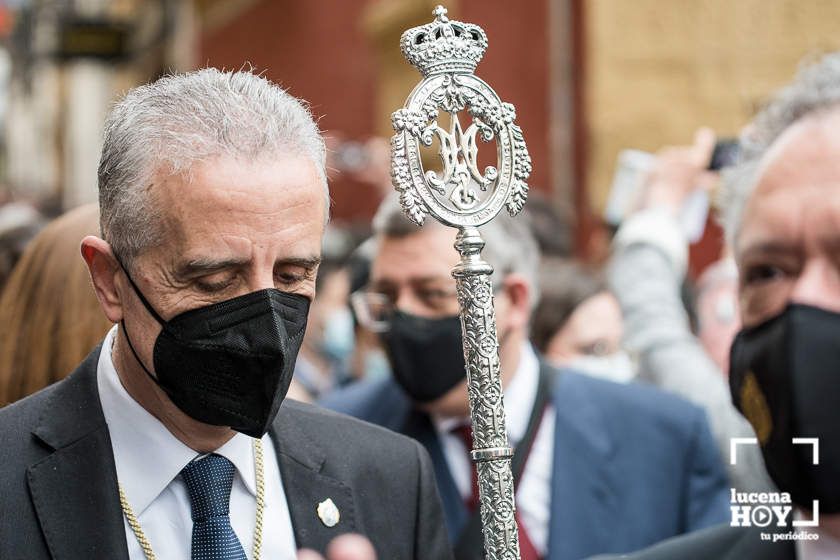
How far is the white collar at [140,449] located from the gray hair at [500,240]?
1.82 meters

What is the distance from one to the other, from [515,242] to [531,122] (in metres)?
4.23

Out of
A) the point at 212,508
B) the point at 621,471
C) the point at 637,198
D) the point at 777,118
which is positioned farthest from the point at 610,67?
the point at 212,508

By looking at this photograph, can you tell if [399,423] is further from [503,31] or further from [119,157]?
[503,31]

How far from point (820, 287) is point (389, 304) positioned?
2.10 m

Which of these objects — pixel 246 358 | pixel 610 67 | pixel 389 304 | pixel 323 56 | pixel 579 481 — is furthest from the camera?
pixel 323 56

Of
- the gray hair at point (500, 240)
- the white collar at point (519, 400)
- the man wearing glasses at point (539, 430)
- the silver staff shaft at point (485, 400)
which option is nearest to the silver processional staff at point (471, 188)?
the silver staff shaft at point (485, 400)

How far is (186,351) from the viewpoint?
253 centimetres

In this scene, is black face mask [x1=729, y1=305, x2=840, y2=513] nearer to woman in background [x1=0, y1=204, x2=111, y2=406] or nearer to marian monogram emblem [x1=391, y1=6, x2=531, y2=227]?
marian monogram emblem [x1=391, y1=6, x2=531, y2=227]

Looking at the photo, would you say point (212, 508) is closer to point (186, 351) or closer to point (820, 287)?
point (186, 351)

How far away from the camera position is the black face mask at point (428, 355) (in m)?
4.16

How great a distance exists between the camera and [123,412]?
265 centimetres

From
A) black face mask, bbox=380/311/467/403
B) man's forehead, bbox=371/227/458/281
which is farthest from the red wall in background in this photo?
black face mask, bbox=380/311/467/403

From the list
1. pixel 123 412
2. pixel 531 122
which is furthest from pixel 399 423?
pixel 531 122

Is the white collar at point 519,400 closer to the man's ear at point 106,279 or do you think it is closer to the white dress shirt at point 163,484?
the white dress shirt at point 163,484
